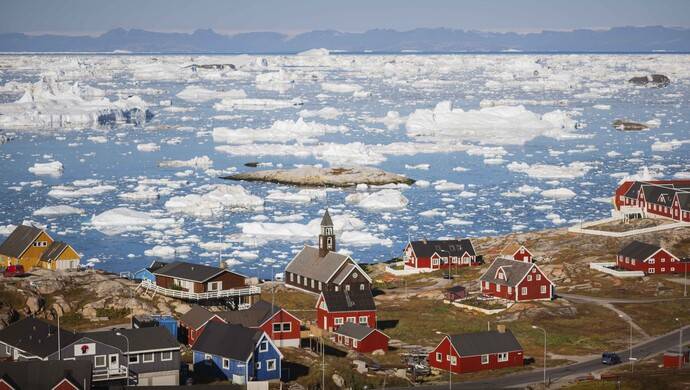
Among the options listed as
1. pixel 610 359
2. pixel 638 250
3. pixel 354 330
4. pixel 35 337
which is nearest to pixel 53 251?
pixel 354 330

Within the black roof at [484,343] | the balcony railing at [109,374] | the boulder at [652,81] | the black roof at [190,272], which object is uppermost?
the boulder at [652,81]

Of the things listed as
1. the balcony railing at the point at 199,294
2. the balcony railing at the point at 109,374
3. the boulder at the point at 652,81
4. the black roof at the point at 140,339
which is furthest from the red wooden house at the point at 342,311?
the boulder at the point at 652,81

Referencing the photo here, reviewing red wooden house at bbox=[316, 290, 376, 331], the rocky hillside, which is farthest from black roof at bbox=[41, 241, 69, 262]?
red wooden house at bbox=[316, 290, 376, 331]

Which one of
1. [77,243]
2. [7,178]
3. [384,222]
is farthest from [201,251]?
[7,178]

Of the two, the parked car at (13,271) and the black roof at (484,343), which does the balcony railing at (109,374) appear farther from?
the parked car at (13,271)

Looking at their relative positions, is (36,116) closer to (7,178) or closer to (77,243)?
(7,178)

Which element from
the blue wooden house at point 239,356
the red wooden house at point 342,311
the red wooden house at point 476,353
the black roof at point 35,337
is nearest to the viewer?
the black roof at point 35,337

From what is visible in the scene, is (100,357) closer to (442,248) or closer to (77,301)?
(77,301)
